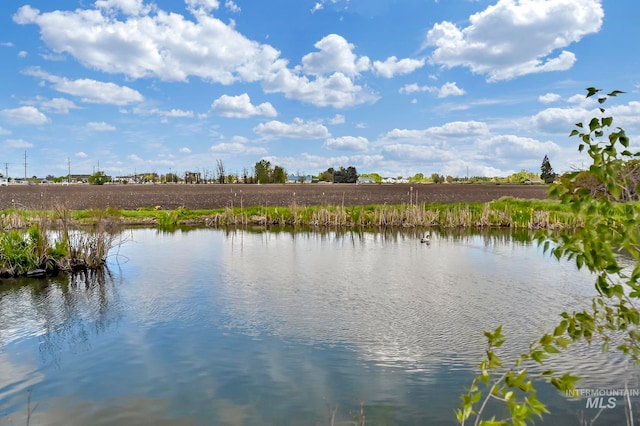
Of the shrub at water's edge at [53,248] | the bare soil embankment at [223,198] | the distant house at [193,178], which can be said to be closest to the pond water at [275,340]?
the shrub at water's edge at [53,248]

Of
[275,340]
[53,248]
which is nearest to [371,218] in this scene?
[53,248]

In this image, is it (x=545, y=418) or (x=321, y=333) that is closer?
(x=545, y=418)

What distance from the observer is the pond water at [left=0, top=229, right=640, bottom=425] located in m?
6.43

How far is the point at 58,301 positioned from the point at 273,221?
21.0 m

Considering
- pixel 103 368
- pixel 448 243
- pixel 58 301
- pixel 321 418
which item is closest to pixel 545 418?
pixel 321 418

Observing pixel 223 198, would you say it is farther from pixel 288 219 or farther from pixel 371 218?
pixel 371 218

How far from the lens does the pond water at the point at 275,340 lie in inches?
253

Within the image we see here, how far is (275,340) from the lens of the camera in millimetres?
8906

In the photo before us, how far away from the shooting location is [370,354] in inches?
323

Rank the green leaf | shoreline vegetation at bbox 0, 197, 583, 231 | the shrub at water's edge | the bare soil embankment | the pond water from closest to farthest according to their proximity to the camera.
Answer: the green leaf < the pond water < the shrub at water's edge < shoreline vegetation at bbox 0, 197, 583, 231 < the bare soil embankment

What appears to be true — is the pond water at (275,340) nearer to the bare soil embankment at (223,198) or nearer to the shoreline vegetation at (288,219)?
the shoreline vegetation at (288,219)

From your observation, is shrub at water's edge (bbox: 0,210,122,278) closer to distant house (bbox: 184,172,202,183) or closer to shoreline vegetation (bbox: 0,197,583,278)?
shoreline vegetation (bbox: 0,197,583,278)

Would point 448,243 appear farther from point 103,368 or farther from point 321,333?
point 103,368

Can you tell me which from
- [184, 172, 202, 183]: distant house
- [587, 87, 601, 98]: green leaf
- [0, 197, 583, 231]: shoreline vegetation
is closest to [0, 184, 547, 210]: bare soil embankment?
[0, 197, 583, 231]: shoreline vegetation
